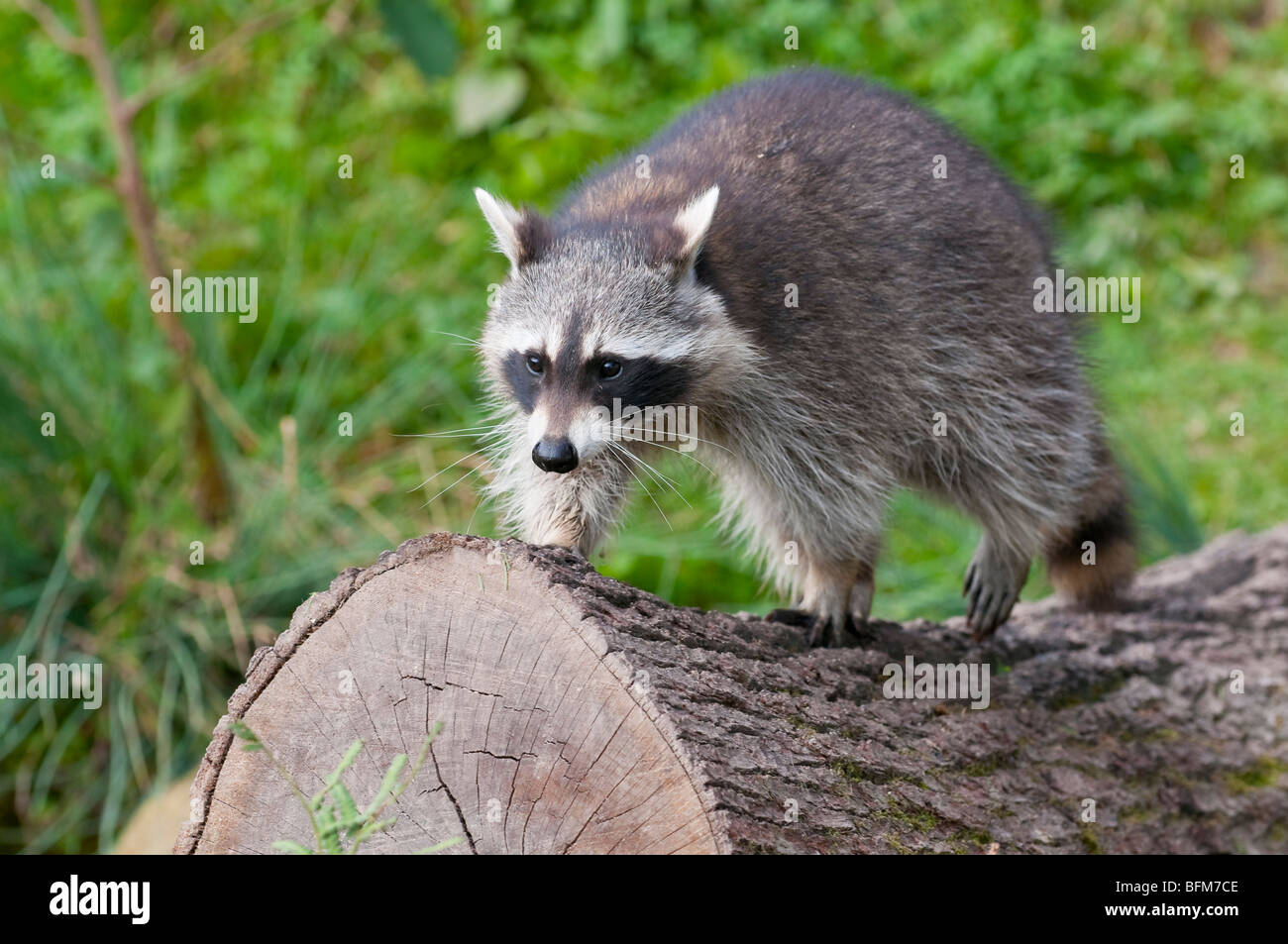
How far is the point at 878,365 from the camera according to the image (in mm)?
4352

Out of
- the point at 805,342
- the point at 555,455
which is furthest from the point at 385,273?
the point at 555,455

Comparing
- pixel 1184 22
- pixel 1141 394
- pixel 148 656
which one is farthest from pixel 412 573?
pixel 1184 22

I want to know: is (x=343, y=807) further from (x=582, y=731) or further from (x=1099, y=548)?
(x=1099, y=548)

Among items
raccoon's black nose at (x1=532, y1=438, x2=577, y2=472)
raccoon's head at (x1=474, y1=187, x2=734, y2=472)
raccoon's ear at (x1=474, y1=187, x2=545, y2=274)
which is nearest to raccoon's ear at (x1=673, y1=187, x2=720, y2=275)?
raccoon's head at (x1=474, y1=187, x2=734, y2=472)

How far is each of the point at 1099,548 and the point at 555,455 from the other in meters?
2.49

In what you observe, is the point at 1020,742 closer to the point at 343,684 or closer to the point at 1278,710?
the point at 1278,710

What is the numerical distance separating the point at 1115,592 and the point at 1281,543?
788mm

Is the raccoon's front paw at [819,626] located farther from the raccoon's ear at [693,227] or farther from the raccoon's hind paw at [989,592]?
the raccoon's ear at [693,227]

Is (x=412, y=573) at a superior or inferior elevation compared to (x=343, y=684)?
superior

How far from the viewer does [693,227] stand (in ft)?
12.9

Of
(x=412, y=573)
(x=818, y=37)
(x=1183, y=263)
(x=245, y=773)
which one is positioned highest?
(x=818, y=37)

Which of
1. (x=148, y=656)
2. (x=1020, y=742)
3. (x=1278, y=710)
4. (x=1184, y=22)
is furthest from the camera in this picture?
(x=1184, y=22)

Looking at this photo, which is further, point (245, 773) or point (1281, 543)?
point (1281, 543)

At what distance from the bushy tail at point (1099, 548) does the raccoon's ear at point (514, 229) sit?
2334 mm
